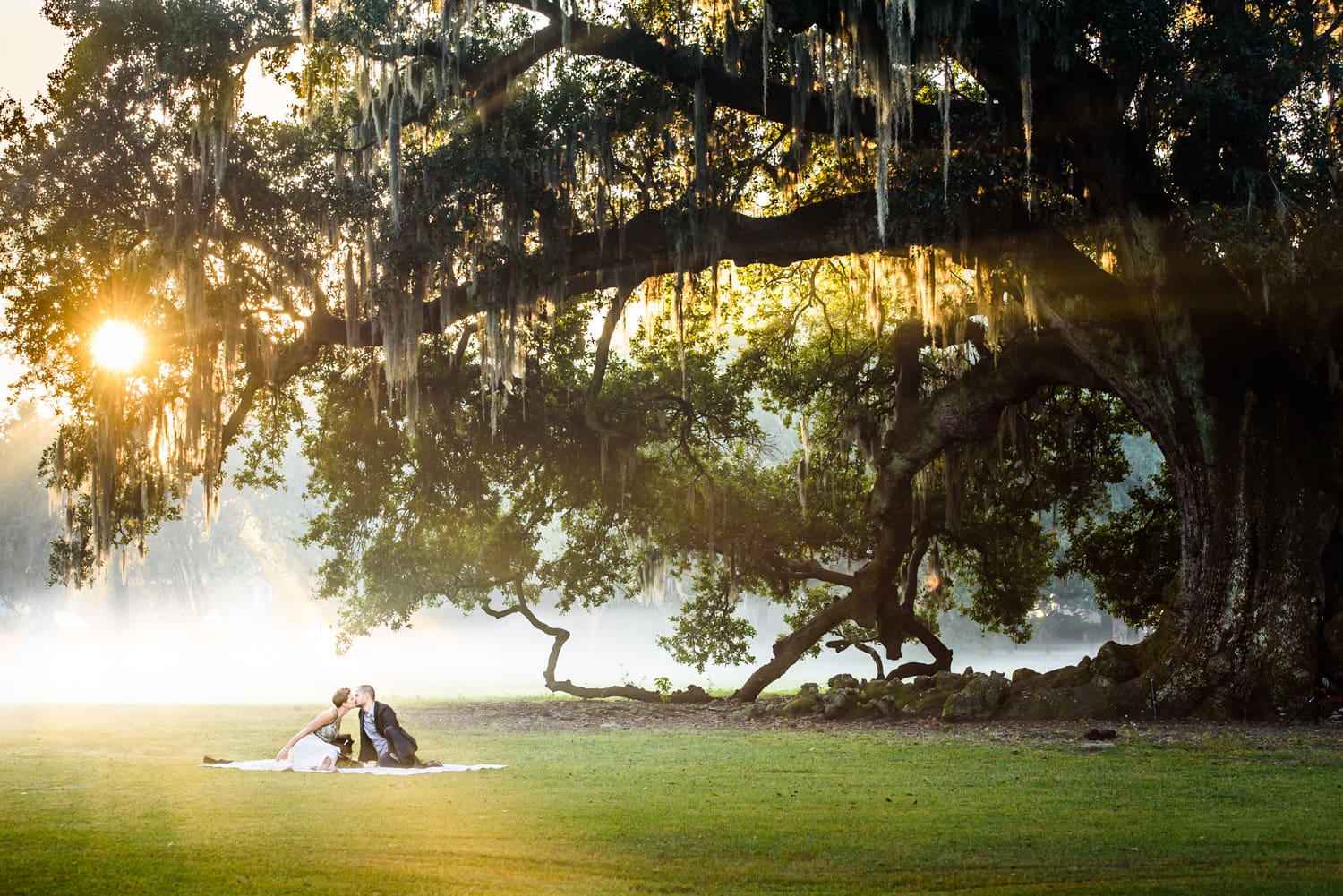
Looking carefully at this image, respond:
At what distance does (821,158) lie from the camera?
1838 centimetres

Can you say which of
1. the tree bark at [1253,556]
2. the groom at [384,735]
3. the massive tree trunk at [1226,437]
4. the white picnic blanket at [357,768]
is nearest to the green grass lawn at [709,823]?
the white picnic blanket at [357,768]

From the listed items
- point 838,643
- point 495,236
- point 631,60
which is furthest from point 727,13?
point 838,643

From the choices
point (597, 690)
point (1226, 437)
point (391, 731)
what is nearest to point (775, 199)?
point (1226, 437)

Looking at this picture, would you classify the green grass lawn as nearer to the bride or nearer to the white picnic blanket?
the white picnic blanket

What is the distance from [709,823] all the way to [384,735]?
464cm

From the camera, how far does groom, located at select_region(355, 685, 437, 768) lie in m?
11.2

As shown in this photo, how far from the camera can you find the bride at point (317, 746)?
11000 millimetres

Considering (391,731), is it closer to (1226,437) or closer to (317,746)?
(317,746)

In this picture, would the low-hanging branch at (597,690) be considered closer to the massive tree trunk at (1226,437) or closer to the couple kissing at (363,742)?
the massive tree trunk at (1226,437)

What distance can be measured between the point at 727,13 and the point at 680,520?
10.7 metres

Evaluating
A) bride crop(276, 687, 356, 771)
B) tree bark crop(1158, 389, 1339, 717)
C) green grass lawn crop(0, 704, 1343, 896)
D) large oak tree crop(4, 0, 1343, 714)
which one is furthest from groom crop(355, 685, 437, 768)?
tree bark crop(1158, 389, 1339, 717)

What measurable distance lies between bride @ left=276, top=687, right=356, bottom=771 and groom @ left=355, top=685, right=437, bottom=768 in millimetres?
252

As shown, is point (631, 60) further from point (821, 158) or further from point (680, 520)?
point (680, 520)

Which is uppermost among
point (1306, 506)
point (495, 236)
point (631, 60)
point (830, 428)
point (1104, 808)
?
point (631, 60)
